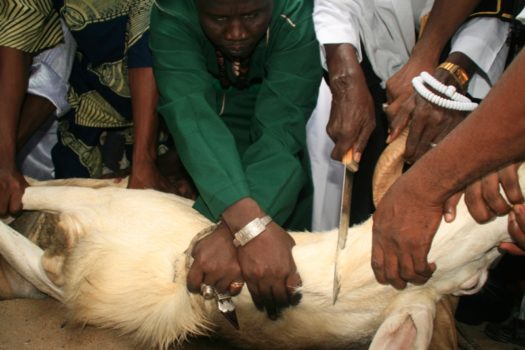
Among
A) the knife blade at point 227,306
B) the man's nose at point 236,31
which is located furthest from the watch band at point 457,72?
the knife blade at point 227,306

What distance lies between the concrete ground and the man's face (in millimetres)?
935

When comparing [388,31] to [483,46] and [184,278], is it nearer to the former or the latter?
[483,46]

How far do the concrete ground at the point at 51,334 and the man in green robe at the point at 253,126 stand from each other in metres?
0.32

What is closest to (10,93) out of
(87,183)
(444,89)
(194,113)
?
(87,183)

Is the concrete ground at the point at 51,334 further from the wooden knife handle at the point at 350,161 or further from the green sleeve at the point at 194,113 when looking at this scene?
the wooden knife handle at the point at 350,161

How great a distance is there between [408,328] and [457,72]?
722 mm

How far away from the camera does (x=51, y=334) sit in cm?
198

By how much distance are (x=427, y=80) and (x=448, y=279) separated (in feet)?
1.86

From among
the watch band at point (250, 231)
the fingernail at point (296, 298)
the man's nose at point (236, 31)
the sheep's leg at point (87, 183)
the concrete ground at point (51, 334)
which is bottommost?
the concrete ground at point (51, 334)

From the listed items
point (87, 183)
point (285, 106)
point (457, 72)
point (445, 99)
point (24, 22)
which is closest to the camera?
point (445, 99)

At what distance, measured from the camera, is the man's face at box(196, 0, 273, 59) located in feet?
5.84

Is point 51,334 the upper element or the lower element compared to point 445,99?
lower

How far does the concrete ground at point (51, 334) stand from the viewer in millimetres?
1909

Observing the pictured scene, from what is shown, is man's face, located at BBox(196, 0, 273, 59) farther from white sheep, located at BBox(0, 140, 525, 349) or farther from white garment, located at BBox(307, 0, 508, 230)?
white sheep, located at BBox(0, 140, 525, 349)
